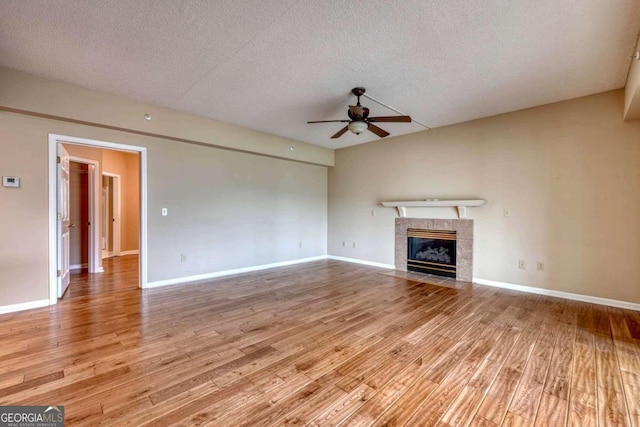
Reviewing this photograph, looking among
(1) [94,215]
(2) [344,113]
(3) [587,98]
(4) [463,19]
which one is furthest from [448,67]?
(1) [94,215]

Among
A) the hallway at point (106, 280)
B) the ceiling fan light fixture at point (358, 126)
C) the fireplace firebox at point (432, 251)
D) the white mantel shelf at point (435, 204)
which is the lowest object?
the hallway at point (106, 280)

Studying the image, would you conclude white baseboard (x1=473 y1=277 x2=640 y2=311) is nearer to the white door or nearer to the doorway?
the white door

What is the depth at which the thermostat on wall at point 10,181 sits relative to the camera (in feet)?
10.7

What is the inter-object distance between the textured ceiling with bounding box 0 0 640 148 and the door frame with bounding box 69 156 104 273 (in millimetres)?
2611

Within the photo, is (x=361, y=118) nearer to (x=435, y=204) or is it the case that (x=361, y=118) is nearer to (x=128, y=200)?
(x=435, y=204)

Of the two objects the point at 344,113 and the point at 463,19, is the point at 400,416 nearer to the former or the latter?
the point at 463,19

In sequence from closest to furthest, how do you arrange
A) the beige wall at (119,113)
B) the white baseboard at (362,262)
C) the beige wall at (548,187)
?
the beige wall at (119,113)
the beige wall at (548,187)
the white baseboard at (362,262)

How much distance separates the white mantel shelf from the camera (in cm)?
467

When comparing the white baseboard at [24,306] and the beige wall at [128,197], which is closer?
the white baseboard at [24,306]

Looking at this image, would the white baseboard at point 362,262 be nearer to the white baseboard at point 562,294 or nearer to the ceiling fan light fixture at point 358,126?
the white baseboard at point 562,294

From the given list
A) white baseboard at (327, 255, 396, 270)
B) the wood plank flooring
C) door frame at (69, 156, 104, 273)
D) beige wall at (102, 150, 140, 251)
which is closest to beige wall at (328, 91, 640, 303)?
the wood plank flooring

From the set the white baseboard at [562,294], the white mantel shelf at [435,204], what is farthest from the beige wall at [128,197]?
the white baseboard at [562,294]

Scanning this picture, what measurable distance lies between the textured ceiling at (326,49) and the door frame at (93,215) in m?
2.61

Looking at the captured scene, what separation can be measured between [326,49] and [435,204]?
346cm
